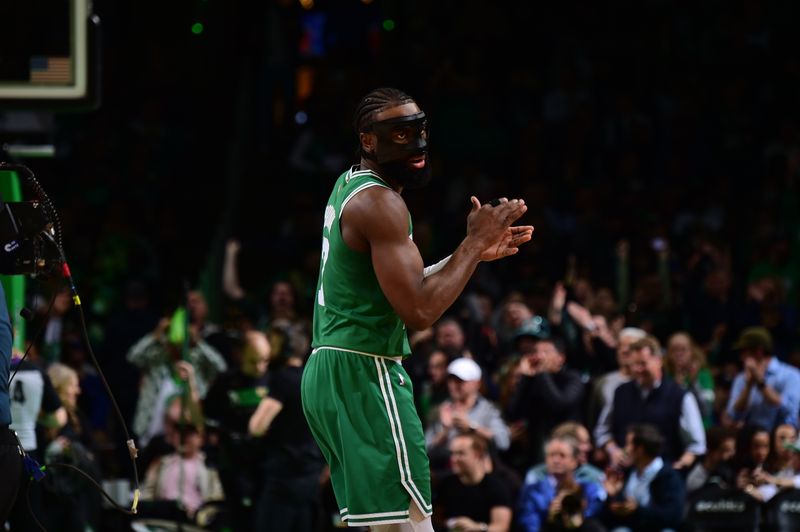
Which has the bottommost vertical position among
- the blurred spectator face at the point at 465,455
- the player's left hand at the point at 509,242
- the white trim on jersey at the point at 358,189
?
the blurred spectator face at the point at 465,455

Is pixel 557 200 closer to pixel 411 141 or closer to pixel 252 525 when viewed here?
pixel 252 525

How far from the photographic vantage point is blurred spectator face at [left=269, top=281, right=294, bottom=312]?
12742 millimetres

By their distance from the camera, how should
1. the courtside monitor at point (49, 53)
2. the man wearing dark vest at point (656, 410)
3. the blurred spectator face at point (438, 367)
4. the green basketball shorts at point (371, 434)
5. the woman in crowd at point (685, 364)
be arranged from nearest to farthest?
the green basketball shorts at point (371, 434)
the courtside monitor at point (49, 53)
the man wearing dark vest at point (656, 410)
the blurred spectator face at point (438, 367)
the woman in crowd at point (685, 364)

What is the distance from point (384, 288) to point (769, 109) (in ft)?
36.1

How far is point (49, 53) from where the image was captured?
28.7ft

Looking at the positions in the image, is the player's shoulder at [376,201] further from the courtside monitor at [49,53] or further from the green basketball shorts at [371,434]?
the courtside monitor at [49,53]

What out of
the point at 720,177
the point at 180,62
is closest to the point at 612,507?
the point at 720,177

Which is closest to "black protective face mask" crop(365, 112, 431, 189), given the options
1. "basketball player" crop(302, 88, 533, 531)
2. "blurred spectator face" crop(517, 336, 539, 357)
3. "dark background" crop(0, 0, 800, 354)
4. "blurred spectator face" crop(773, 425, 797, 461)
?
"basketball player" crop(302, 88, 533, 531)

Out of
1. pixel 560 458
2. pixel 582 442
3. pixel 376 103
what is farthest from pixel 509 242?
pixel 582 442

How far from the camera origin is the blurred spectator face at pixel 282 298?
12.7 metres

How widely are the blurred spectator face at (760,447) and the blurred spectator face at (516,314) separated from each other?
257 centimetres

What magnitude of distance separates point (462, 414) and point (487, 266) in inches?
134

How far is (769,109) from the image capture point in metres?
15.8

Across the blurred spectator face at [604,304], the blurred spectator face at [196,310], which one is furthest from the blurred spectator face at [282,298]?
the blurred spectator face at [604,304]
